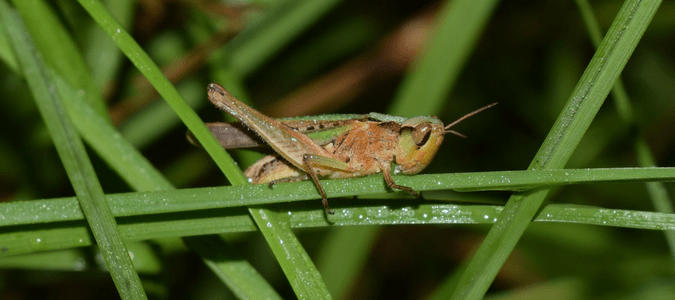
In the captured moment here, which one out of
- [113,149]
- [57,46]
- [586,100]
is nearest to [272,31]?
[57,46]

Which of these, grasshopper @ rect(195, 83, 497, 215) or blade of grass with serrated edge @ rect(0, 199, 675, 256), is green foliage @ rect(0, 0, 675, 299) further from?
grasshopper @ rect(195, 83, 497, 215)

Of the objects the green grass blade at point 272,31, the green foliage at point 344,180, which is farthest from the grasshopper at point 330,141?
the green grass blade at point 272,31

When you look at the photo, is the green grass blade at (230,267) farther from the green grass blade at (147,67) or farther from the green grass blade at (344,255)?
the green grass blade at (344,255)

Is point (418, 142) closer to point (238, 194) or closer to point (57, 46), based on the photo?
point (238, 194)

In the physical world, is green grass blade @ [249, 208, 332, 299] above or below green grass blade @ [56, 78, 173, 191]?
below

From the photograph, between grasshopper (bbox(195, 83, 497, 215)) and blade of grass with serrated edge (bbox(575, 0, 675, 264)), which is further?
grasshopper (bbox(195, 83, 497, 215))

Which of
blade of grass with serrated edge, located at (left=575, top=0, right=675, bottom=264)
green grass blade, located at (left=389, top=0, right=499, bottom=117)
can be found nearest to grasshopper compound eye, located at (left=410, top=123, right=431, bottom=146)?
green grass blade, located at (left=389, top=0, right=499, bottom=117)
